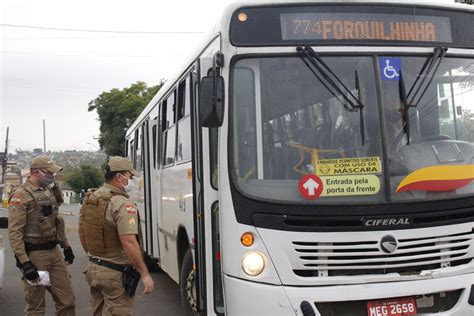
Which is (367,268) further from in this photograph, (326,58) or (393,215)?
(326,58)

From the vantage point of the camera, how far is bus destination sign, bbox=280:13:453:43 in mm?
4352

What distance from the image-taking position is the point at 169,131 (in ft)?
22.9

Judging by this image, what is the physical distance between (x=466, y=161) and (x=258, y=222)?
182 cm

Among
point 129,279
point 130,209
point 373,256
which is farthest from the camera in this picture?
point 129,279

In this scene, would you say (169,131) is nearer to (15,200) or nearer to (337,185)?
(15,200)

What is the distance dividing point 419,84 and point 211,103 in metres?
1.72

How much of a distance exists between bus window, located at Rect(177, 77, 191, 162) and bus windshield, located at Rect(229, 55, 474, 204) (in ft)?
5.08

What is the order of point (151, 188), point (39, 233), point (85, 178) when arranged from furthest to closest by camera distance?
point (85, 178) < point (151, 188) < point (39, 233)

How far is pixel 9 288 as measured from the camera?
909 centimetres

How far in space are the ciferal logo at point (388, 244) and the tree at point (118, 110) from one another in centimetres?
3440

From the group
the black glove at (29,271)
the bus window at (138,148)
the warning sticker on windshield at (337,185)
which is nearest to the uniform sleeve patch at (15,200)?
the black glove at (29,271)

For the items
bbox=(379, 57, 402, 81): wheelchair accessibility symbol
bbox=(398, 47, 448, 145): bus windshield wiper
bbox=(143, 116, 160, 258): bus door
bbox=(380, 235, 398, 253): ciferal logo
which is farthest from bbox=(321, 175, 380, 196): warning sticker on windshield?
bbox=(143, 116, 160, 258): bus door

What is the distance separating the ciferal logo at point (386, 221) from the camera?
410 cm

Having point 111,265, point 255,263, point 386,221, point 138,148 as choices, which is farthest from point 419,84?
point 138,148
